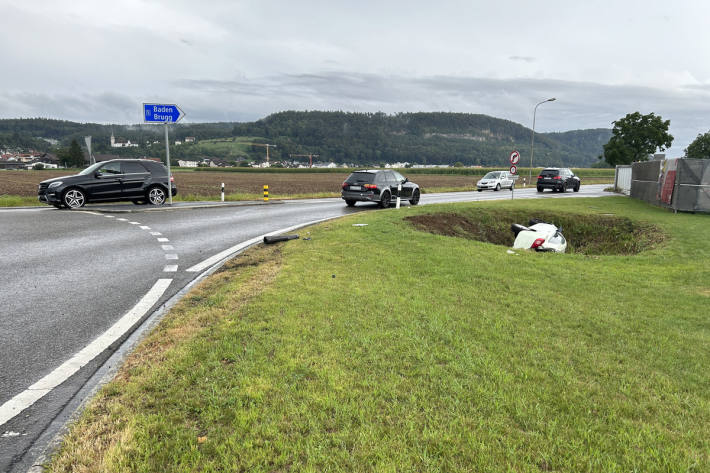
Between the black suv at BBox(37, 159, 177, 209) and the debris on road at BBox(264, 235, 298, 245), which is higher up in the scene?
the black suv at BBox(37, 159, 177, 209)

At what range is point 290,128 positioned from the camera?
175000 mm

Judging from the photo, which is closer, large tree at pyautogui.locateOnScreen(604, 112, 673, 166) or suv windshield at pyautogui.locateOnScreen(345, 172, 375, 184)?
suv windshield at pyautogui.locateOnScreen(345, 172, 375, 184)

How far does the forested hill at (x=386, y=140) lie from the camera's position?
159 metres

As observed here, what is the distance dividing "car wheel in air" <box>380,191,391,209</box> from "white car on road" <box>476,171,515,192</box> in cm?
1771

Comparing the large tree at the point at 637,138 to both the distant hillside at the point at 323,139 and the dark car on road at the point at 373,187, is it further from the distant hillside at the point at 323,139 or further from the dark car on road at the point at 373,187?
the distant hillside at the point at 323,139

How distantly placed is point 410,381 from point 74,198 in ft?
51.5

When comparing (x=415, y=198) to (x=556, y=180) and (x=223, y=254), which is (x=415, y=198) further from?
(x=556, y=180)

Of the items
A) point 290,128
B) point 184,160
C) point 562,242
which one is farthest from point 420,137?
point 562,242

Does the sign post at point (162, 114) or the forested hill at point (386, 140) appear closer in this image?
the sign post at point (162, 114)

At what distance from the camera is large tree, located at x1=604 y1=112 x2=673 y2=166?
67812 mm

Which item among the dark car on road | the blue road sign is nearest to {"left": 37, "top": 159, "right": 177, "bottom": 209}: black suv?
the blue road sign

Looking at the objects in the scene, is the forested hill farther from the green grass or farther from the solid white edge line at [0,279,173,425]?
the solid white edge line at [0,279,173,425]

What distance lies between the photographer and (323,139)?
168 m

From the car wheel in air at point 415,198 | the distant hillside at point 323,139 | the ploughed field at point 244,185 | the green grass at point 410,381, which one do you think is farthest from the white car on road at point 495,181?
the distant hillside at point 323,139
